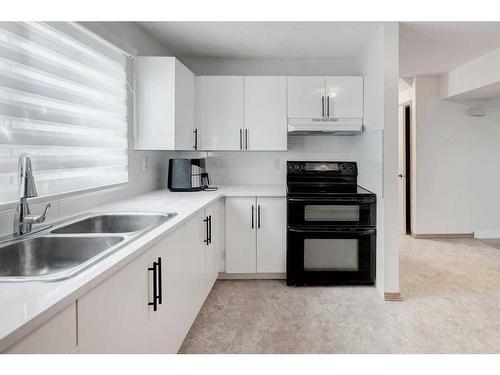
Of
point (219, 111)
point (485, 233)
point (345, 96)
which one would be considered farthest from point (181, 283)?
point (485, 233)

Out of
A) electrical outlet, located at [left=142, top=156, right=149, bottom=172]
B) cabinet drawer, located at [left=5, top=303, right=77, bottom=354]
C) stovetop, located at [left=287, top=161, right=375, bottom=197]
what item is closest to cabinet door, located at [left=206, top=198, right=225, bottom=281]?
electrical outlet, located at [left=142, top=156, right=149, bottom=172]

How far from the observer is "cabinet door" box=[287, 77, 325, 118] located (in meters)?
3.43

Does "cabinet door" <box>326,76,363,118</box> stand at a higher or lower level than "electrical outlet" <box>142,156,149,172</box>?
higher

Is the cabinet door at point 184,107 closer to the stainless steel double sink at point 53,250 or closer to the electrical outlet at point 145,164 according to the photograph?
the electrical outlet at point 145,164

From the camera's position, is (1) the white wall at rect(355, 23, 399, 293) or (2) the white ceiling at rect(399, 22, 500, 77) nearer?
(1) the white wall at rect(355, 23, 399, 293)

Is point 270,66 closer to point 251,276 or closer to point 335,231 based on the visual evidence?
point 335,231

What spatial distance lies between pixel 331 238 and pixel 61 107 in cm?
224

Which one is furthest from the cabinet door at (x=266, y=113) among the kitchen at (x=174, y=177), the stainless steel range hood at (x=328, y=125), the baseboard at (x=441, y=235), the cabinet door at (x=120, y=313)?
the baseboard at (x=441, y=235)

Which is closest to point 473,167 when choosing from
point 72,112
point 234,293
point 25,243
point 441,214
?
point 441,214

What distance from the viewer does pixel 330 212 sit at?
303 cm

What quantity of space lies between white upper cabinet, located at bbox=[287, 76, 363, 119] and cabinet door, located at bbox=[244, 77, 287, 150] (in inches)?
4.2

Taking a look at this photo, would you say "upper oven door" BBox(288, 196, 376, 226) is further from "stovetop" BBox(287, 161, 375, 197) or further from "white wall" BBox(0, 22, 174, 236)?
"white wall" BBox(0, 22, 174, 236)

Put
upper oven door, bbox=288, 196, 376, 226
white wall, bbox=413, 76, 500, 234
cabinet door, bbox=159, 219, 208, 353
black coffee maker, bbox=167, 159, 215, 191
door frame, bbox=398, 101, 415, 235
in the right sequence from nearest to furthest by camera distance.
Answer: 1. cabinet door, bbox=159, 219, 208, 353
2. upper oven door, bbox=288, 196, 376, 226
3. black coffee maker, bbox=167, 159, 215, 191
4. white wall, bbox=413, 76, 500, 234
5. door frame, bbox=398, 101, 415, 235

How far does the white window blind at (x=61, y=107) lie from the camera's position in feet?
5.19
